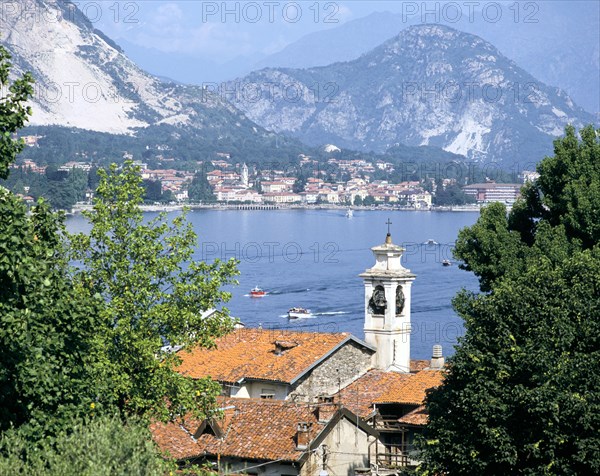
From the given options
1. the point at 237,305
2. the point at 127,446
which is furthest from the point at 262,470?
the point at 237,305

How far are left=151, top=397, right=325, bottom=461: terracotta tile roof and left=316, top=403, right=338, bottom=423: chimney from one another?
0.10m

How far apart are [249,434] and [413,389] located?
4240 millimetres

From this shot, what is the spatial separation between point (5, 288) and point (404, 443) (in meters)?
10.8

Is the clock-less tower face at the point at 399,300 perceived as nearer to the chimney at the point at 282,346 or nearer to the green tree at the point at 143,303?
the chimney at the point at 282,346

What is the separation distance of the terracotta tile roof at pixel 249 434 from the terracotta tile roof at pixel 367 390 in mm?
2132

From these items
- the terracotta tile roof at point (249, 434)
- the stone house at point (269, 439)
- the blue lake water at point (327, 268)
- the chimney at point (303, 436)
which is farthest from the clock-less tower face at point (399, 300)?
the blue lake water at point (327, 268)

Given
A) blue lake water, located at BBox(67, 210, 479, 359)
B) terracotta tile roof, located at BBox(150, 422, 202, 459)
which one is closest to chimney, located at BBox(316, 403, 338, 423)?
terracotta tile roof, located at BBox(150, 422, 202, 459)

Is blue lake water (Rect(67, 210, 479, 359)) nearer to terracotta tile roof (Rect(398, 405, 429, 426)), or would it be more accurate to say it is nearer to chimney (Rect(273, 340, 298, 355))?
chimney (Rect(273, 340, 298, 355))

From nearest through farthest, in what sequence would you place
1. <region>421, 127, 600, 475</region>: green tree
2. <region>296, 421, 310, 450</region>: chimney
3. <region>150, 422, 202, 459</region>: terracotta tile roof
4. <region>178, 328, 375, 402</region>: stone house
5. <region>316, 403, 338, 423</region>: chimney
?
<region>421, 127, 600, 475</region>: green tree → <region>150, 422, 202, 459</region>: terracotta tile roof → <region>296, 421, 310, 450</region>: chimney → <region>316, 403, 338, 423</region>: chimney → <region>178, 328, 375, 402</region>: stone house

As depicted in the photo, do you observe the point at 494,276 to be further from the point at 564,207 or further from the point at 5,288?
the point at 5,288

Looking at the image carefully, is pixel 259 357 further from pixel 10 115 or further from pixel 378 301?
pixel 10 115

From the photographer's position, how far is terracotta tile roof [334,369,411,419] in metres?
21.7

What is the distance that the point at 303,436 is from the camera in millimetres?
18281

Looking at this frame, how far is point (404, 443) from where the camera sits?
2072 centimetres
